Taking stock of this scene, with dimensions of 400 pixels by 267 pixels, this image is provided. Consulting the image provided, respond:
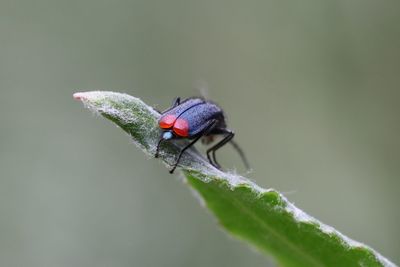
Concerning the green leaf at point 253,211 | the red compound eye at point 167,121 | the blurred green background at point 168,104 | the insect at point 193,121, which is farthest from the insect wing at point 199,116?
the blurred green background at point 168,104

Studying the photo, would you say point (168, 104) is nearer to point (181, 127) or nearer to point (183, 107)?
point (183, 107)

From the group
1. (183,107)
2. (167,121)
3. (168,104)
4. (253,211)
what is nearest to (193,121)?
(183,107)

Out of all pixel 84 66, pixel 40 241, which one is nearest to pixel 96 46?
pixel 84 66

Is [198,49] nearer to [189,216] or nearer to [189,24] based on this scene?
[189,24]

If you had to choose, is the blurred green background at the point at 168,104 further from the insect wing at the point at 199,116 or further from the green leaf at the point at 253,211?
the green leaf at the point at 253,211

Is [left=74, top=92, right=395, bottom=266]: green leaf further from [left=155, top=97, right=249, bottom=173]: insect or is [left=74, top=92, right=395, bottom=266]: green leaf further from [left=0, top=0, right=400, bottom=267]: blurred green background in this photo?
[left=0, top=0, right=400, bottom=267]: blurred green background

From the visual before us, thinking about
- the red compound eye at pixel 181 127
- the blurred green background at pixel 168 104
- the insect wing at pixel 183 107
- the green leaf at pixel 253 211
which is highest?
the blurred green background at pixel 168 104
